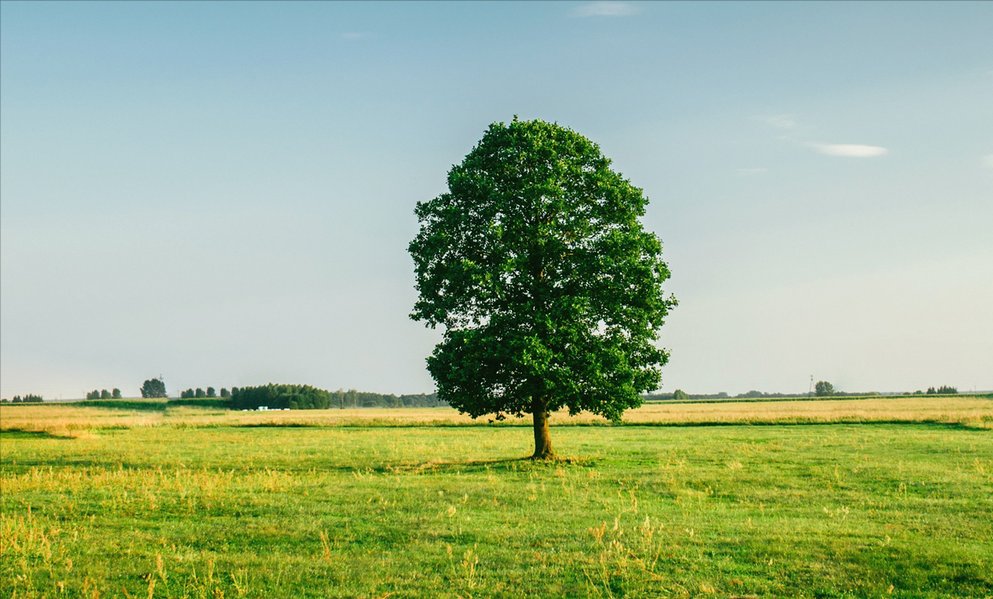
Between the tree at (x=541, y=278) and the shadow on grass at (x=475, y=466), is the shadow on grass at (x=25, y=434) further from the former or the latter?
the tree at (x=541, y=278)

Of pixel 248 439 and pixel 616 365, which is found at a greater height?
pixel 616 365

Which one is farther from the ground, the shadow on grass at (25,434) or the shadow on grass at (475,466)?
the shadow on grass at (475,466)

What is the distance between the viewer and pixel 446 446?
48.8 metres

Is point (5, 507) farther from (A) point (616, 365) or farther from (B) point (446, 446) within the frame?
(B) point (446, 446)

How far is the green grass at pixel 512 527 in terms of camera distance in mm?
13969

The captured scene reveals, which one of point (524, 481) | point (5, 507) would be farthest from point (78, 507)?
point (524, 481)

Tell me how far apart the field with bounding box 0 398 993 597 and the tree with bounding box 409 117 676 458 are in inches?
144

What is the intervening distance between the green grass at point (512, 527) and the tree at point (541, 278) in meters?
3.70

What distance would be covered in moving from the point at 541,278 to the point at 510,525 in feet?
56.9

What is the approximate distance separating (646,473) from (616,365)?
4959mm

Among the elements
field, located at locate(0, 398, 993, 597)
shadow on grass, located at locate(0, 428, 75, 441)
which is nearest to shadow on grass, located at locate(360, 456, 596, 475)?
field, located at locate(0, 398, 993, 597)

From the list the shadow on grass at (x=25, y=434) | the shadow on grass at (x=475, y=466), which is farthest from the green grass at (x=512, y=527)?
the shadow on grass at (x=25, y=434)

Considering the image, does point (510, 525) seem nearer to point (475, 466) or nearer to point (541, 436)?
point (475, 466)

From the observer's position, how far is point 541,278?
35.2m
